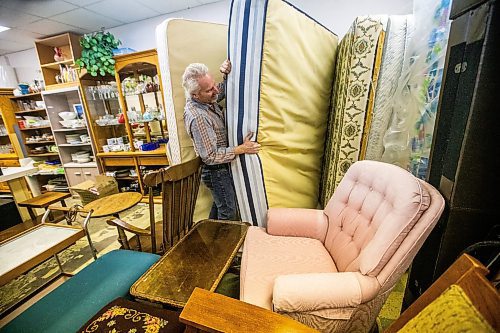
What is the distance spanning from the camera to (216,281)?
99cm

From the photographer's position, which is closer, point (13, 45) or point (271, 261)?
point (271, 261)

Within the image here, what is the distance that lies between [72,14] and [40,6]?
313 millimetres

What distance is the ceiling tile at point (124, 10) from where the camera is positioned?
2.64 meters

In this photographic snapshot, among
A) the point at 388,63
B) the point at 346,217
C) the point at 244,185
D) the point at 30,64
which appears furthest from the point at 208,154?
the point at 30,64

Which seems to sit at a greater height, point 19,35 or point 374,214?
point 19,35

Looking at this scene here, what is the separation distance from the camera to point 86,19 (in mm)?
2965

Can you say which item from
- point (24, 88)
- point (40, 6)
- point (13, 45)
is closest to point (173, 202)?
point (40, 6)

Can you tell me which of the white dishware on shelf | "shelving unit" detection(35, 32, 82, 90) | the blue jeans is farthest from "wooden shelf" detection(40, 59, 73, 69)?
the blue jeans

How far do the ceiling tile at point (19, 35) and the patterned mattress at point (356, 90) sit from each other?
4.43 m

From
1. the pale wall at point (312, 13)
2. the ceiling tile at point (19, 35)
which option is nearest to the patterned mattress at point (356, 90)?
the pale wall at point (312, 13)

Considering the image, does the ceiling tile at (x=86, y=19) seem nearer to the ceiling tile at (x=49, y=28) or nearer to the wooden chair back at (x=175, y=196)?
the ceiling tile at (x=49, y=28)

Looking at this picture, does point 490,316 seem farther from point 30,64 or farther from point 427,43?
point 30,64

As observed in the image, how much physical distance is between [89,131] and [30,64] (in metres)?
2.22

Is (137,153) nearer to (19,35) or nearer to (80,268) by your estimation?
(80,268)
